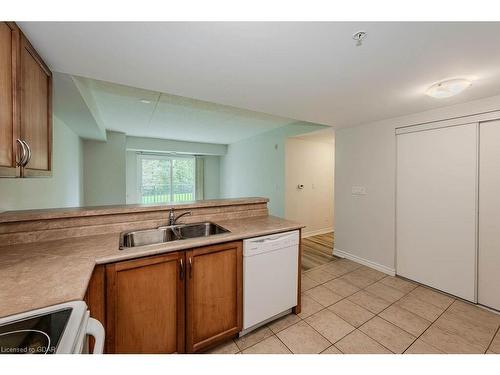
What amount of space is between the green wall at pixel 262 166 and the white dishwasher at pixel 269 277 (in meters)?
2.41

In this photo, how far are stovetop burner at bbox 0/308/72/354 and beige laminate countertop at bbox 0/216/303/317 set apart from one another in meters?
0.08

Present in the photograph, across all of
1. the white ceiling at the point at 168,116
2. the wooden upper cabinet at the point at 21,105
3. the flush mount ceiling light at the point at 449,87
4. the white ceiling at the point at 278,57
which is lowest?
the wooden upper cabinet at the point at 21,105

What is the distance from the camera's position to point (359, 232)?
3.14 metres

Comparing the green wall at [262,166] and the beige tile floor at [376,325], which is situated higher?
the green wall at [262,166]

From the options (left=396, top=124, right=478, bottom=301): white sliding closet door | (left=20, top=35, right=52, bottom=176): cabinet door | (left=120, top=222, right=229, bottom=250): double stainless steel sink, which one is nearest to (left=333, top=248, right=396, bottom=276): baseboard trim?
(left=396, top=124, right=478, bottom=301): white sliding closet door

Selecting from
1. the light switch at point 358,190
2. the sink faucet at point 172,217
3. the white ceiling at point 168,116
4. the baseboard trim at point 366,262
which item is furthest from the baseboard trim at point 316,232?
the sink faucet at point 172,217

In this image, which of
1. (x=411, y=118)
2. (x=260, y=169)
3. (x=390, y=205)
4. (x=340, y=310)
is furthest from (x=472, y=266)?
(x=260, y=169)

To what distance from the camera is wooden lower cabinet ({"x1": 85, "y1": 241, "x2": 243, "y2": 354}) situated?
1.19m

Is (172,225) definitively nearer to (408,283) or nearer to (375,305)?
(375,305)

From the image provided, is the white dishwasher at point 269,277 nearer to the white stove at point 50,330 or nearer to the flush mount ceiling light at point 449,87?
the white stove at point 50,330

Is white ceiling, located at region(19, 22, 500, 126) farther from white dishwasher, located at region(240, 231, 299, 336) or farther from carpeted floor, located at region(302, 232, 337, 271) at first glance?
carpeted floor, located at region(302, 232, 337, 271)

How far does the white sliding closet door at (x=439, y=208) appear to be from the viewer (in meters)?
2.14

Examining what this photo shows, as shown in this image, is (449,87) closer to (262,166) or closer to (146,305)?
(146,305)
